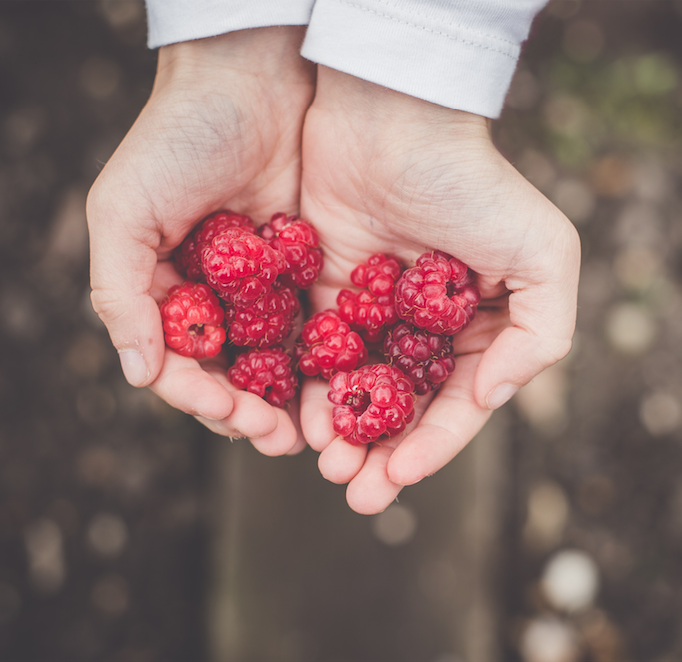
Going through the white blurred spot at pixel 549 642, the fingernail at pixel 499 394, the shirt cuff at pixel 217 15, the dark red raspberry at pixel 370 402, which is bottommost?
the white blurred spot at pixel 549 642

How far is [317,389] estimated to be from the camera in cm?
202

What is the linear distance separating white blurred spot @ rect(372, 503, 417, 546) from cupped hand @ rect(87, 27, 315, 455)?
1.63m

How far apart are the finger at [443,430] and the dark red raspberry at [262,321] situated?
548 mm

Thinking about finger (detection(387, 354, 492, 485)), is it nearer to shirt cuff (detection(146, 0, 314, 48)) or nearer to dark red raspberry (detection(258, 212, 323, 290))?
dark red raspberry (detection(258, 212, 323, 290))

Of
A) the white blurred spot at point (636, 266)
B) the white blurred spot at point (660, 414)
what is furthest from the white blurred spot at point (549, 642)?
the white blurred spot at point (636, 266)

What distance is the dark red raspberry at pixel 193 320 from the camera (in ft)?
6.07

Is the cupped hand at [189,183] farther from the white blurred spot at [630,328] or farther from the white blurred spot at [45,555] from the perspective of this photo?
the white blurred spot at [630,328]

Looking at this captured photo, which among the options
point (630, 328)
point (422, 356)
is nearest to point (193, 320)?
point (422, 356)

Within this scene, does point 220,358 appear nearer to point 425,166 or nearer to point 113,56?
point 425,166

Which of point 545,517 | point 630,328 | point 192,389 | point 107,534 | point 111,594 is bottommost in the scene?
point 111,594

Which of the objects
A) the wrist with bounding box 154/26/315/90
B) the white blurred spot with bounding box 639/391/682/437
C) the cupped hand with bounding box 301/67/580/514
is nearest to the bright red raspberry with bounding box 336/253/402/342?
the cupped hand with bounding box 301/67/580/514

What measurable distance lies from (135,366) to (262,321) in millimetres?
409

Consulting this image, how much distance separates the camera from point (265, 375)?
6.20ft

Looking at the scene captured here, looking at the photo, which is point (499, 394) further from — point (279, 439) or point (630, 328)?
point (630, 328)
